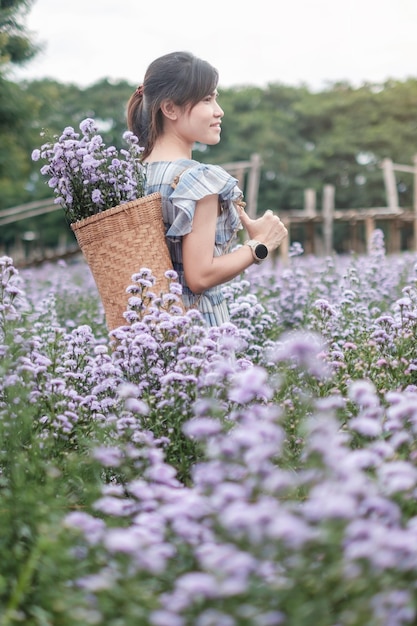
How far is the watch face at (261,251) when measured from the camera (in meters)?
3.69

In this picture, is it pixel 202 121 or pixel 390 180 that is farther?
pixel 390 180

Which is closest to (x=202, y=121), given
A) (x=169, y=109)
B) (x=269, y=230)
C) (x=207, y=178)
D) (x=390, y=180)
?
(x=169, y=109)

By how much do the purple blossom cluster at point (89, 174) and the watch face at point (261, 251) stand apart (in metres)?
0.65

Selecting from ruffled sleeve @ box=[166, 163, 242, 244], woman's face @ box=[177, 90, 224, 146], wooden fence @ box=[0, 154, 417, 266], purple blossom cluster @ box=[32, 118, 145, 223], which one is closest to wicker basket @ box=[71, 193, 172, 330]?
ruffled sleeve @ box=[166, 163, 242, 244]

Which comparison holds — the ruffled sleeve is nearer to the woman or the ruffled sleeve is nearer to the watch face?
the woman

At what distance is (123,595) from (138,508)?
34 centimetres

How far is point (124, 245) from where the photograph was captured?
12.1ft

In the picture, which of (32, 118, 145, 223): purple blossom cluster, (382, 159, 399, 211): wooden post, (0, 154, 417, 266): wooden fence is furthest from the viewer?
(382, 159, 399, 211): wooden post

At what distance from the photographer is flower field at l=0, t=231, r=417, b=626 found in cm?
156

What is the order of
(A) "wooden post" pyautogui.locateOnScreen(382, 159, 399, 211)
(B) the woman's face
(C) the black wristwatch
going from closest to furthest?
(C) the black wristwatch < (B) the woman's face < (A) "wooden post" pyautogui.locateOnScreen(382, 159, 399, 211)

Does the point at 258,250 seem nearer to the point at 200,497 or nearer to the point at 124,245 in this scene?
the point at 124,245

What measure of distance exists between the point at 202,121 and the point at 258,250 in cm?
65

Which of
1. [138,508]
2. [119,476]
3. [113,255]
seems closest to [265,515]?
[138,508]

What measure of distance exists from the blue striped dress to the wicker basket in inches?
3.4
